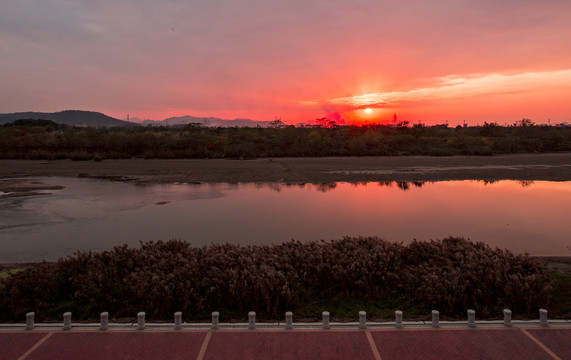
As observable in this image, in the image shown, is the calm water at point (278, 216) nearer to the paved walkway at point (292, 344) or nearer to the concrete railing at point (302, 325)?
the concrete railing at point (302, 325)

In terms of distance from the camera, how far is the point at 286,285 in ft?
21.5

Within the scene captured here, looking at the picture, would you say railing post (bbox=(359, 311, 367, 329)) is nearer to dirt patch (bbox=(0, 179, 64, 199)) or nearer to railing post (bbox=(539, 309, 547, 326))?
railing post (bbox=(539, 309, 547, 326))

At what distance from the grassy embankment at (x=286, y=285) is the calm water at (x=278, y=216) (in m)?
3.53

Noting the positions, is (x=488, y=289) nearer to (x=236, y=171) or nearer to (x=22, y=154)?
(x=236, y=171)

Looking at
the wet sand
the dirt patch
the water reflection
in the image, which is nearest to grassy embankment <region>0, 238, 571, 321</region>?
the water reflection

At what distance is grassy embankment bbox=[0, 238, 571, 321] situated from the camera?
637 cm

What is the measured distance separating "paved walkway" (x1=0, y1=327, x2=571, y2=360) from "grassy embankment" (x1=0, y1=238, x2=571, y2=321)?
40.3 inches

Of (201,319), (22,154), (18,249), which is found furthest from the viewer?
(22,154)

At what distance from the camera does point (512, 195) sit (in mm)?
20438

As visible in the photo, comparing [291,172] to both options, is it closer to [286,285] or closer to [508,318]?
[286,285]

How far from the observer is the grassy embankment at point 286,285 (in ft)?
20.9

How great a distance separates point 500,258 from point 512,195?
15.0 m

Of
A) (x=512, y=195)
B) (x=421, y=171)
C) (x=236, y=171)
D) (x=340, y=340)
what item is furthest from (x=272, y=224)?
(x=421, y=171)

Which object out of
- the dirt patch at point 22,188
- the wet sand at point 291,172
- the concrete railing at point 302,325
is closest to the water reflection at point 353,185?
the wet sand at point 291,172
